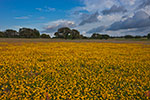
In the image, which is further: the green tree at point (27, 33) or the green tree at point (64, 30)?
the green tree at point (27, 33)

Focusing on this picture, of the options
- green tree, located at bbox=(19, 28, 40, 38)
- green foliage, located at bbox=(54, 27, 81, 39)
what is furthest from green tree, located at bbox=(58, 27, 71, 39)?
green tree, located at bbox=(19, 28, 40, 38)

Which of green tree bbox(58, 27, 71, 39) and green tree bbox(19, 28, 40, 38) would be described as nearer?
green tree bbox(58, 27, 71, 39)

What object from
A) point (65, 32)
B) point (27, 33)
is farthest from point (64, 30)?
point (27, 33)

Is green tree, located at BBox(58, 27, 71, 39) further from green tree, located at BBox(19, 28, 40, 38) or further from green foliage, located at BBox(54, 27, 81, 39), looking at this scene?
green tree, located at BBox(19, 28, 40, 38)

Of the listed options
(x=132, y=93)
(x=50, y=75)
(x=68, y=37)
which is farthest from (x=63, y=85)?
(x=68, y=37)

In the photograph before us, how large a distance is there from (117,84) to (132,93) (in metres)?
0.86

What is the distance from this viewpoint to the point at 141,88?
18.6 feet

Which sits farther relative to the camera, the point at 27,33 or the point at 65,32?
the point at 27,33

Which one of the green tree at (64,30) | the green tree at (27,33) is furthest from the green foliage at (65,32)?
the green tree at (27,33)

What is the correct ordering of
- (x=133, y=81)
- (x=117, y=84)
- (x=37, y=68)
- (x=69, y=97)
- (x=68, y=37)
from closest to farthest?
(x=69, y=97) → (x=117, y=84) → (x=133, y=81) → (x=37, y=68) → (x=68, y=37)

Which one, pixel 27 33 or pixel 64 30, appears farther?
pixel 27 33

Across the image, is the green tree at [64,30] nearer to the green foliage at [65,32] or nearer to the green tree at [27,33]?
the green foliage at [65,32]

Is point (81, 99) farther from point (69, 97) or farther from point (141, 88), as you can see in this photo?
point (141, 88)

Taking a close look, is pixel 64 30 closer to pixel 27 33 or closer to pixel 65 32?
pixel 65 32
